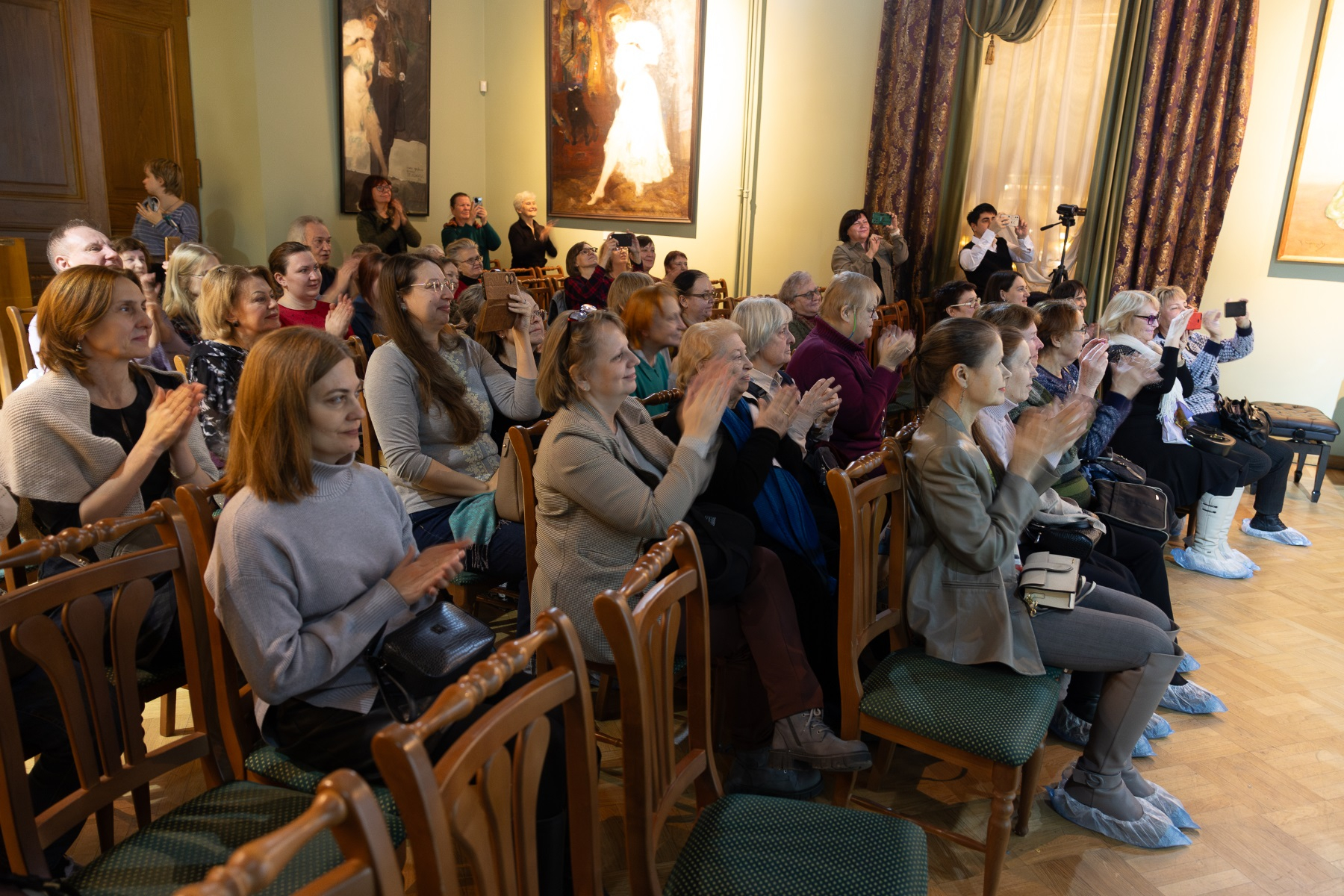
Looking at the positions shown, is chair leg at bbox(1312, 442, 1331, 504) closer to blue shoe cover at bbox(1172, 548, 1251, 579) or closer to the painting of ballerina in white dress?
blue shoe cover at bbox(1172, 548, 1251, 579)

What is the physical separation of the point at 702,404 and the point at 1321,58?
6267 millimetres

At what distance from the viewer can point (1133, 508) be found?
9.99ft

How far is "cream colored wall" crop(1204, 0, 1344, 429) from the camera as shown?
6023 millimetres

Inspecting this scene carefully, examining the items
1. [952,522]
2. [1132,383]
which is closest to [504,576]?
[952,522]

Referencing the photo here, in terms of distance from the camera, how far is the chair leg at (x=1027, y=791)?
2.10 metres

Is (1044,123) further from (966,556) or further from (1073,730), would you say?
(966,556)

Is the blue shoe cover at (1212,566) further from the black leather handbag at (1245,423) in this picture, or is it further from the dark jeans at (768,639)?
the dark jeans at (768,639)

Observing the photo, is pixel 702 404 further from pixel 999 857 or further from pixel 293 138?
pixel 293 138

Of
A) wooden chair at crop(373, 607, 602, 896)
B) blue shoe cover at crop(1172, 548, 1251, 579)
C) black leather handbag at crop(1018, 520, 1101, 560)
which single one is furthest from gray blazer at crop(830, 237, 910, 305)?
wooden chair at crop(373, 607, 602, 896)

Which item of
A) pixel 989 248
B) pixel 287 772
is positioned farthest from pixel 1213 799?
pixel 989 248

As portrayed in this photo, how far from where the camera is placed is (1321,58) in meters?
5.90

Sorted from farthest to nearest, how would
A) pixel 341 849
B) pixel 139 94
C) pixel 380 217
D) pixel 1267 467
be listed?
1. pixel 380 217
2. pixel 139 94
3. pixel 1267 467
4. pixel 341 849

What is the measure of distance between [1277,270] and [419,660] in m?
6.95

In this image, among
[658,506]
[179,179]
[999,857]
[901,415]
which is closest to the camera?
[999,857]
